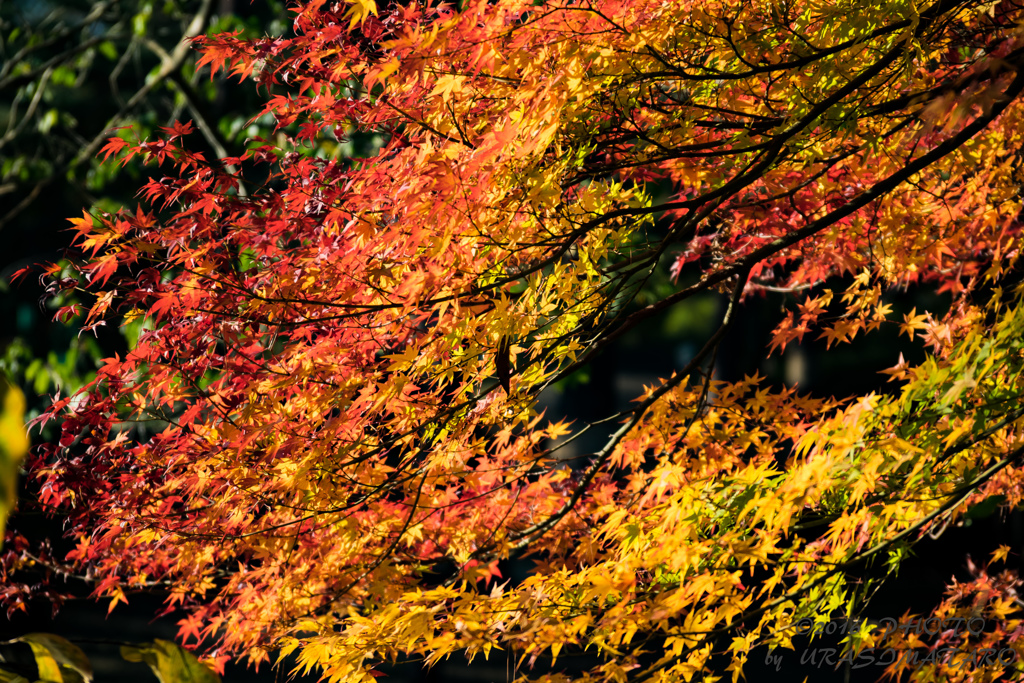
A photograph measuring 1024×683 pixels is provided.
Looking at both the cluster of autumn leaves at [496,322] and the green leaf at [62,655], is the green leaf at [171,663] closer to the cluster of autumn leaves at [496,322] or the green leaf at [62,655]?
the green leaf at [62,655]

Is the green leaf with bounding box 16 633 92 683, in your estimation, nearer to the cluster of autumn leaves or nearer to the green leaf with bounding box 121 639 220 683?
the green leaf with bounding box 121 639 220 683

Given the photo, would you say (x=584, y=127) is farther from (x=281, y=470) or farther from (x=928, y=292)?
(x=928, y=292)

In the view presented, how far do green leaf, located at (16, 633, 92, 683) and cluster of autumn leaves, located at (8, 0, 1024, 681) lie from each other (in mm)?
386

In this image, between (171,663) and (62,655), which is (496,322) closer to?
(171,663)

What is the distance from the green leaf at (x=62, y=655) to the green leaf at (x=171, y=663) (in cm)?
11

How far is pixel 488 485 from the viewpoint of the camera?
3.07 meters

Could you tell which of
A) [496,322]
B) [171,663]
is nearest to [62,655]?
[171,663]

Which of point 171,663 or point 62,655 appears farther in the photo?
point 171,663

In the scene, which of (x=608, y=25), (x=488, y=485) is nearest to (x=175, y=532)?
(x=488, y=485)

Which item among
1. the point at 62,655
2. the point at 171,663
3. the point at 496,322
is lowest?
the point at 171,663

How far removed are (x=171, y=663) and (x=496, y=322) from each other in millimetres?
1486

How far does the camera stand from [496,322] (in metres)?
2.22

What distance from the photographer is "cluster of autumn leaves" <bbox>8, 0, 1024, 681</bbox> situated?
2.22 metres

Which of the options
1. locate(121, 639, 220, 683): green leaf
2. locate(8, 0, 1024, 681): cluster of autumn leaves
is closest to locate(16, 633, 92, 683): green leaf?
locate(121, 639, 220, 683): green leaf
